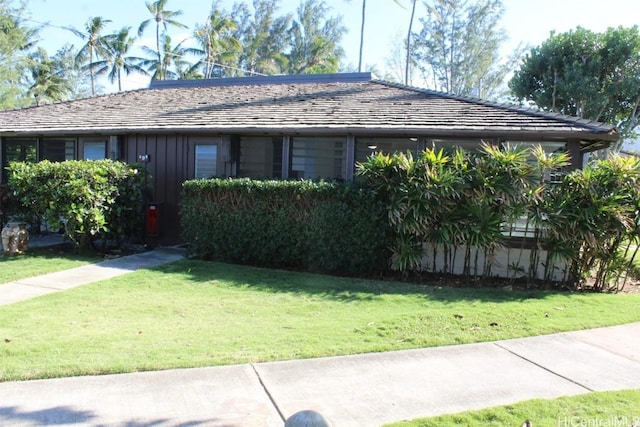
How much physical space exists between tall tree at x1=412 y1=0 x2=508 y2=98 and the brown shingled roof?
24289 mm

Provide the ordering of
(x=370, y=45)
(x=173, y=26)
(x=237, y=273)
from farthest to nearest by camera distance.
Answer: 1. (x=173, y=26)
2. (x=370, y=45)
3. (x=237, y=273)

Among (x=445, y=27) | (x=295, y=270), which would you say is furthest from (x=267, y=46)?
(x=295, y=270)

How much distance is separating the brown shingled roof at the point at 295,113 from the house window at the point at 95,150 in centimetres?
52

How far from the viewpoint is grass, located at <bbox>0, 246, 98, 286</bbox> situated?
812 centimetres

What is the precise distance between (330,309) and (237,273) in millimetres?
2547

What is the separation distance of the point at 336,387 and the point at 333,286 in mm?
3832

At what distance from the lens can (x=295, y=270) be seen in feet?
29.2

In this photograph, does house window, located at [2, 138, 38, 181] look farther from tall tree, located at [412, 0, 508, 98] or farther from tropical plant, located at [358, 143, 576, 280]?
tall tree, located at [412, 0, 508, 98]

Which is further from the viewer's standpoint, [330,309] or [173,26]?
[173,26]

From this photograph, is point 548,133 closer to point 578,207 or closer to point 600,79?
point 578,207

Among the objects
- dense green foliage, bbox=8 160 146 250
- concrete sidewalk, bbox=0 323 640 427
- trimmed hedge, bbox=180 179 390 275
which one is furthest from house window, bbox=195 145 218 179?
concrete sidewalk, bbox=0 323 640 427

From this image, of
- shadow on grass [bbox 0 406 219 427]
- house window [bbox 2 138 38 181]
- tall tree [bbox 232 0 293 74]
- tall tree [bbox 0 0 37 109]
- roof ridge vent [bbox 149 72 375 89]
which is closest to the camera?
shadow on grass [bbox 0 406 219 427]

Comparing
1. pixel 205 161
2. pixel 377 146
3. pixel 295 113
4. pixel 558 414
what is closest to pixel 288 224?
pixel 377 146

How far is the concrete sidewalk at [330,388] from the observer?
3412mm
